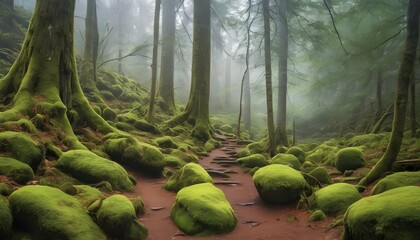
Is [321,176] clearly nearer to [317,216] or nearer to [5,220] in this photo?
[317,216]

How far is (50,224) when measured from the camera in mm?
4027

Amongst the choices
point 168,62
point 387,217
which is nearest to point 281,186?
point 387,217

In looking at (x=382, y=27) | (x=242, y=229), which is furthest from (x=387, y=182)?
(x=382, y=27)

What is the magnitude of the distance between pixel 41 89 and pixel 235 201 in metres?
5.71

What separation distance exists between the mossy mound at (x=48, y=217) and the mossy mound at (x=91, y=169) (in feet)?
5.27

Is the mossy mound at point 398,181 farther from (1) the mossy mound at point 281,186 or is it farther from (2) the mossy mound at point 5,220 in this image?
(2) the mossy mound at point 5,220

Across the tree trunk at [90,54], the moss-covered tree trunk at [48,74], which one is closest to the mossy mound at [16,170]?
the moss-covered tree trunk at [48,74]

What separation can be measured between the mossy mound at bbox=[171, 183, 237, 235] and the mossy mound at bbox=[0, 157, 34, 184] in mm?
2614

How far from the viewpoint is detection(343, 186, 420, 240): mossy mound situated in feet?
12.7

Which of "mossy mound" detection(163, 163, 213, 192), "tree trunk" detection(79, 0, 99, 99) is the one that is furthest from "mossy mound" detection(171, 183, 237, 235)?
"tree trunk" detection(79, 0, 99, 99)

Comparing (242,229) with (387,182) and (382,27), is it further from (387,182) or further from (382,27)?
(382,27)

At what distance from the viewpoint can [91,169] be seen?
630 cm

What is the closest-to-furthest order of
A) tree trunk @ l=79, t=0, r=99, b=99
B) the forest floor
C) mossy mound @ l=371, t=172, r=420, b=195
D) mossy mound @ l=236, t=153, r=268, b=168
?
1. the forest floor
2. mossy mound @ l=371, t=172, r=420, b=195
3. mossy mound @ l=236, t=153, r=268, b=168
4. tree trunk @ l=79, t=0, r=99, b=99

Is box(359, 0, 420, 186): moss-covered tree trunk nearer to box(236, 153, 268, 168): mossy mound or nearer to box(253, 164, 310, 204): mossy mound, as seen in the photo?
box(253, 164, 310, 204): mossy mound
